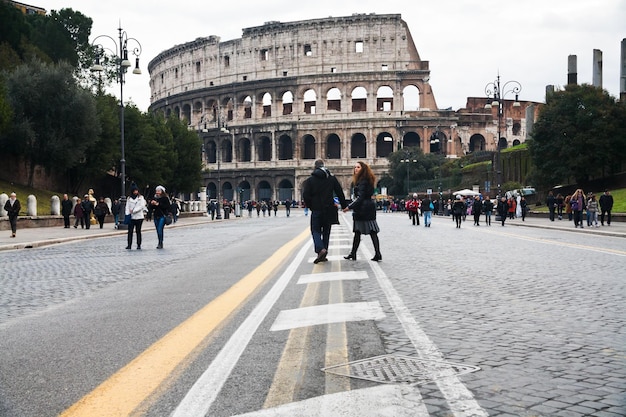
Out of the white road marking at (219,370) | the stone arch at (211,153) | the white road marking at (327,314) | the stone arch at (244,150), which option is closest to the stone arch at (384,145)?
the stone arch at (244,150)

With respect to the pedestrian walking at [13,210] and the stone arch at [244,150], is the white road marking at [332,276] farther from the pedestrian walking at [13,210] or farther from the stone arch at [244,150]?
the stone arch at [244,150]

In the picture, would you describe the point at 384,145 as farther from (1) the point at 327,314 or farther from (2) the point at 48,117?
(1) the point at 327,314

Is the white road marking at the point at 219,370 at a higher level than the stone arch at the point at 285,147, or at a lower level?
lower

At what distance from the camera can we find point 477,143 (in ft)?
310

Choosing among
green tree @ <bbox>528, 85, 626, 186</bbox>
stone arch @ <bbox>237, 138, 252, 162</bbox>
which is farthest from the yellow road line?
stone arch @ <bbox>237, 138, 252, 162</bbox>

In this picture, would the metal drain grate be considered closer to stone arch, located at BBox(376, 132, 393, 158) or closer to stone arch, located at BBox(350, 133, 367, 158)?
stone arch, located at BBox(376, 132, 393, 158)

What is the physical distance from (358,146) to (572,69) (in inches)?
1415

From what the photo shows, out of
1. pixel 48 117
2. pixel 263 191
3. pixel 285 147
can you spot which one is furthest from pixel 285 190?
pixel 48 117

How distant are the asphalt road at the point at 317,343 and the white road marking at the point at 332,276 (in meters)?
0.04

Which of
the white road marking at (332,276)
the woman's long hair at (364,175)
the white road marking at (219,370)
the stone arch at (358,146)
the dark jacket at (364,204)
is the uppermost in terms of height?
the stone arch at (358,146)

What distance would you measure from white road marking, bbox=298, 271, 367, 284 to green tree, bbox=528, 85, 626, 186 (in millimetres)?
38835

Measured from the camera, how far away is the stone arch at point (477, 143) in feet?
309

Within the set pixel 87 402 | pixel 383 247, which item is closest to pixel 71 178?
pixel 383 247

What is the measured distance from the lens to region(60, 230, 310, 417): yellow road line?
362 centimetres
